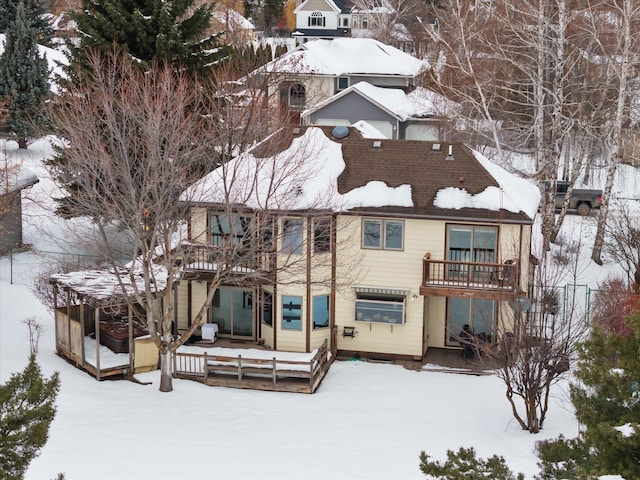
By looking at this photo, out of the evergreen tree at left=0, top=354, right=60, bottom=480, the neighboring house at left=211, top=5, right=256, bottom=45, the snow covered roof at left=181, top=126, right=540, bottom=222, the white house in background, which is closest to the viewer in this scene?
the evergreen tree at left=0, top=354, right=60, bottom=480

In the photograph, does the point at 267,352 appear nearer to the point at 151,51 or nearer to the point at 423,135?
the point at 151,51

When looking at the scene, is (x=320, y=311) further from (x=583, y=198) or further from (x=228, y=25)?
(x=228, y=25)

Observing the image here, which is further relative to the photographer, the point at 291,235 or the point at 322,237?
the point at 322,237

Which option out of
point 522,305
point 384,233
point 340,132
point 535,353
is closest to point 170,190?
point 384,233

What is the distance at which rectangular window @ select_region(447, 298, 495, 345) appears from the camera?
85.3 feet

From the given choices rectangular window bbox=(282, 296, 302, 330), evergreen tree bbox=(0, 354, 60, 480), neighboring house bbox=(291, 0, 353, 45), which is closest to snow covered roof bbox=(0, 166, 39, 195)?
rectangular window bbox=(282, 296, 302, 330)

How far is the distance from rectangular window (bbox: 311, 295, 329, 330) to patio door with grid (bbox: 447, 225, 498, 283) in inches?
151

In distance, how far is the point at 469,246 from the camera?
2545 cm

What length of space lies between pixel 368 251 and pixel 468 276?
10.2 feet

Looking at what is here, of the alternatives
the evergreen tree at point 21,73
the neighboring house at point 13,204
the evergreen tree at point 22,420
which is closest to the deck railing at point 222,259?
the neighboring house at point 13,204

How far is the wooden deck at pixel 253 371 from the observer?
23219 millimetres

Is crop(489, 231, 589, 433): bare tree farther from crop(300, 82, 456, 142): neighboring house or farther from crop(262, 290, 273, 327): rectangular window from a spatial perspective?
crop(300, 82, 456, 142): neighboring house

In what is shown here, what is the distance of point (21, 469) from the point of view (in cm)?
1114

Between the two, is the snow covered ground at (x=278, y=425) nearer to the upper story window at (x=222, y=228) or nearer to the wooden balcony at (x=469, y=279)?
the wooden balcony at (x=469, y=279)
